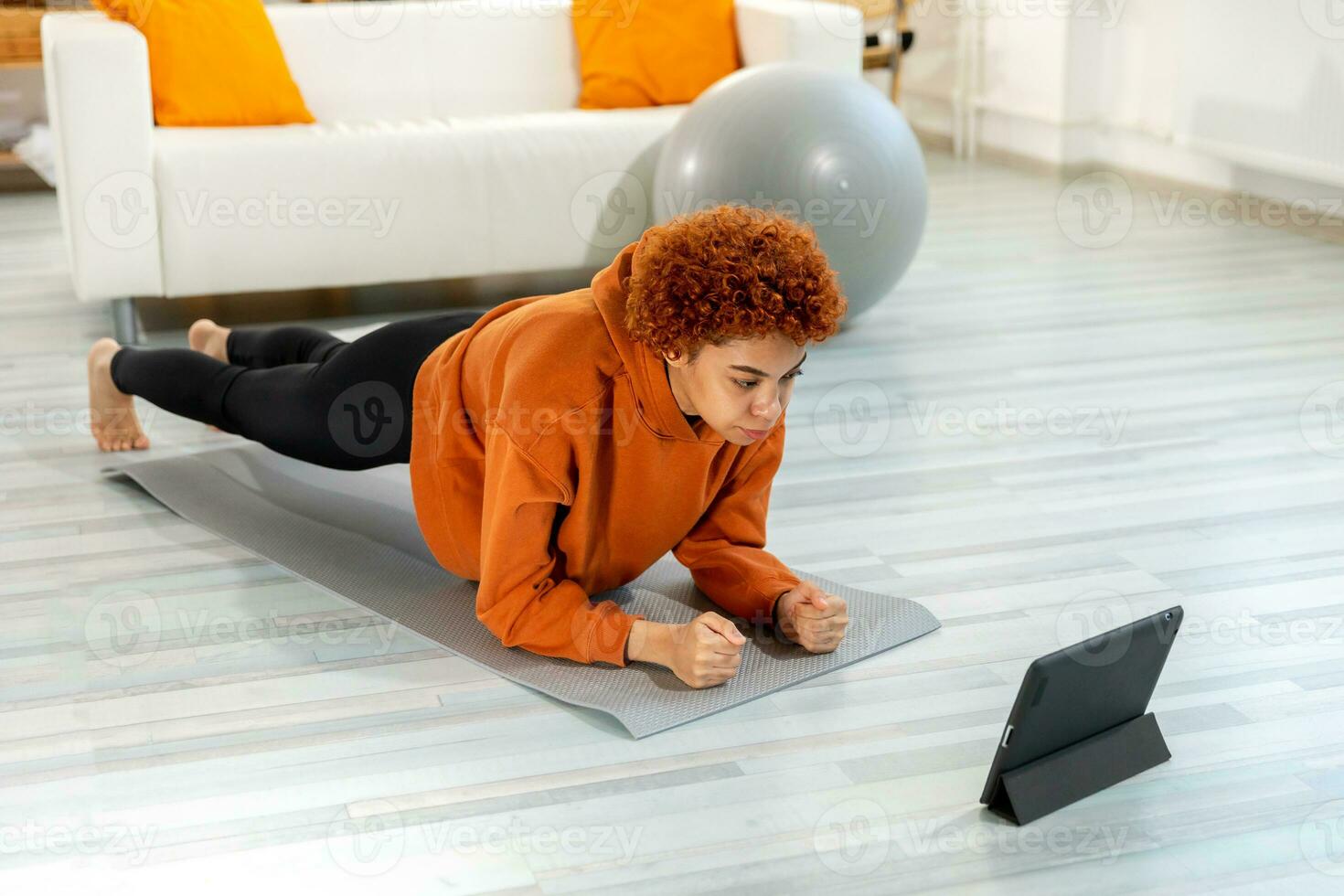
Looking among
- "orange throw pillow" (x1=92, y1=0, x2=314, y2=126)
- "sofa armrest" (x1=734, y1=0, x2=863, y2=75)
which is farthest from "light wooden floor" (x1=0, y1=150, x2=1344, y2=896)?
"sofa armrest" (x1=734, y1=0, x2=863, y2=75)

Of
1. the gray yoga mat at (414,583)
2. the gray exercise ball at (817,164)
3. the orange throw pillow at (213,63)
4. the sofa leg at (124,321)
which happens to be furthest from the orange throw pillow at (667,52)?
the gray yoga mat at (414,583)

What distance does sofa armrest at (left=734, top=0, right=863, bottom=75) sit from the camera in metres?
3.35

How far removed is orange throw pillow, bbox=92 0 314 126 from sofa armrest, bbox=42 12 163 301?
0.40 ft

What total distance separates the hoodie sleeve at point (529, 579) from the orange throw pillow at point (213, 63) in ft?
6.58

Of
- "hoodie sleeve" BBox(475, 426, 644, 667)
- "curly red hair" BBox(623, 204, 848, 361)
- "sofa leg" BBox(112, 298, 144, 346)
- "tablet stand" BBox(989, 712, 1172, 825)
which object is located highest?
"curly red hair" BBox(623, 204, 848, 361)

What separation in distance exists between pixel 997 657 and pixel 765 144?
1.43m

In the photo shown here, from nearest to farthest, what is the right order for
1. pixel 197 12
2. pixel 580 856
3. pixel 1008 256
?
1. pixel 580 856
2. pixel 197 12
3. pixel 1008 256

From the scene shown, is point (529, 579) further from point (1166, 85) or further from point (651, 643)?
point (1166, 85)

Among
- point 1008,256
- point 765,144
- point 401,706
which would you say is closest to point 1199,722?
point 401,706

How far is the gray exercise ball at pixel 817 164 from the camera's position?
9.23 feet

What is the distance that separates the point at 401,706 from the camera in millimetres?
1594

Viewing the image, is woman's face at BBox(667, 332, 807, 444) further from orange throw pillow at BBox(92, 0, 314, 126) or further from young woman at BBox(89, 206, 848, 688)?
orange throw pillow at BBox(92, 0, 314, 126)

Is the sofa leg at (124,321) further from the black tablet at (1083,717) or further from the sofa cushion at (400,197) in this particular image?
the black tablet at (1083,717)

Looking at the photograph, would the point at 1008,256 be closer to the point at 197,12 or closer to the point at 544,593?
the point at 197,12
